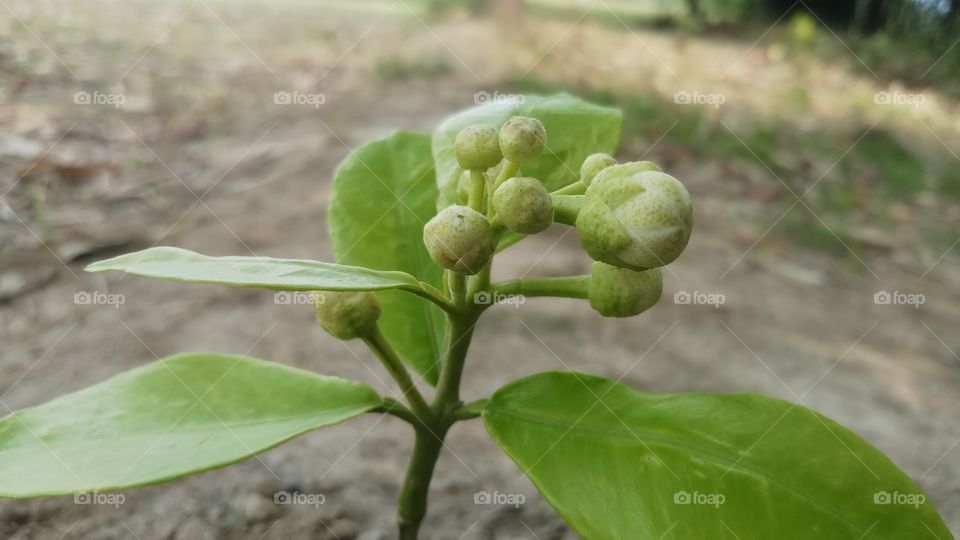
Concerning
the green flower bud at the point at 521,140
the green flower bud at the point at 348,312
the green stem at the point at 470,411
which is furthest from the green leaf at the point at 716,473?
the green flower bud at the point at 521,140

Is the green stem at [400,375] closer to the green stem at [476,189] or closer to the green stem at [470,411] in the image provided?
the green stem at [470,411]

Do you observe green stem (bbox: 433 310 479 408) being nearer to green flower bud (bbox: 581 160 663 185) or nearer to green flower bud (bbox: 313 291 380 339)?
green flower bud (bbox: 313 291 380 339)

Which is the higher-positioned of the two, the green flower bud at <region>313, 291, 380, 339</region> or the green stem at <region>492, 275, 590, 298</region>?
the green stem at <region>492, 275, 590, 298</region>

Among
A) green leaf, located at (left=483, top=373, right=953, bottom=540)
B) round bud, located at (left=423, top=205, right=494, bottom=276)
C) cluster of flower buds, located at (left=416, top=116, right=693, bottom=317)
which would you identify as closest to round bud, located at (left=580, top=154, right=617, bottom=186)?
cluster of flower buds, located at (left=416, top=116, right=693, bottom=317)

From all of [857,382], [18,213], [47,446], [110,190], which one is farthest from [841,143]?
[47,446]

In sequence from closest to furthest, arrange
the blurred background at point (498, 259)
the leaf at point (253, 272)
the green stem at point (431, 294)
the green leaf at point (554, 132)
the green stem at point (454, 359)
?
the leaf at point (253, 272), the green stem at point (431, 294), the green stem at point (454, 359), the green leaf at point (554, 132), the blurred background at point (498, 259)
